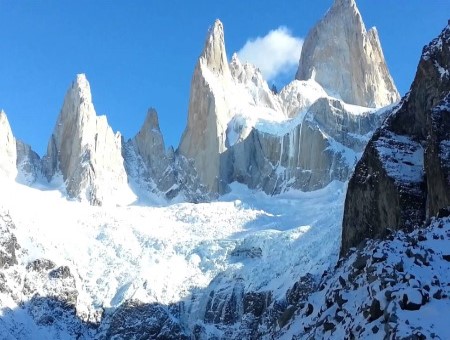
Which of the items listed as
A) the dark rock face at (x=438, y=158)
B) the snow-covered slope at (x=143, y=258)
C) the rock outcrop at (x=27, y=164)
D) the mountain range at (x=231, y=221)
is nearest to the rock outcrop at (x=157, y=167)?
the mountain range at (x=231, y=221)

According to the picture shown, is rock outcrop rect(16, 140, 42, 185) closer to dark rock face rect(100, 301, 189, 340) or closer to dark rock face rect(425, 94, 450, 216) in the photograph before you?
dark rock face rect(100, 301, 189, 340)

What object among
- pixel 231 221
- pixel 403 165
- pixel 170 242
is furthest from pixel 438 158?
pixel 231 221

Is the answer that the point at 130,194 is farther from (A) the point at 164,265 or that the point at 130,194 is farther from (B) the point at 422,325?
(B) the point at 422,325

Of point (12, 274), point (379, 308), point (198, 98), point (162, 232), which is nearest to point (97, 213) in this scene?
point (162, 232)

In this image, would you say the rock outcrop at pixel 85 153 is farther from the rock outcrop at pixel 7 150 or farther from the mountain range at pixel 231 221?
the rock outcrop at pixel 7 150

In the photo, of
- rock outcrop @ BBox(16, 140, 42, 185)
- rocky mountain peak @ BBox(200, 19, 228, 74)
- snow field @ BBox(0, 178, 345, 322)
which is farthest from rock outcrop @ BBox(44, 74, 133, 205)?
rocky mountain peak @ BBox(200, 19, 228, 74)

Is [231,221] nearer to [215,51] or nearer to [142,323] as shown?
[142,323]

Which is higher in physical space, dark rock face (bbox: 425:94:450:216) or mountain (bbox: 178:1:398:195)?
mountain (bbox: 178:1:398:195)
